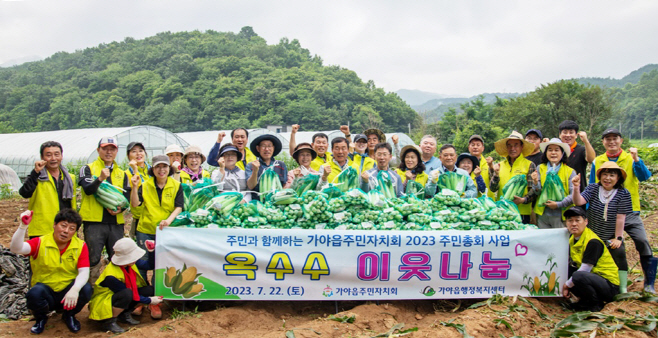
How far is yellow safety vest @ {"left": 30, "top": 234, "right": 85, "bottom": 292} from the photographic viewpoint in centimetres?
412

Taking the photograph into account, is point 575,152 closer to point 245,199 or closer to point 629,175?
point 629,175

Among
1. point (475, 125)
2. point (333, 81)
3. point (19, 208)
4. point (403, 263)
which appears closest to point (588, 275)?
point (403, 263)

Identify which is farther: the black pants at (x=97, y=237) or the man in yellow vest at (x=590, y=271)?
the black pants at (x=97, y=237)

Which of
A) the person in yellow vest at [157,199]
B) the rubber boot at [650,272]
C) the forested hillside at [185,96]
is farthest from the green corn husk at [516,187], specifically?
the forested hillside at [185,96]

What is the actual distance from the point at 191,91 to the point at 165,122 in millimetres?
7657

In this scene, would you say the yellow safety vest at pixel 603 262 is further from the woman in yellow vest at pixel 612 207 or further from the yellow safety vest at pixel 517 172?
the yellow safety vest at pixel 517 172

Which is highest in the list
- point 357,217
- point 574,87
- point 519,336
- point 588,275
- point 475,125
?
point 574,87

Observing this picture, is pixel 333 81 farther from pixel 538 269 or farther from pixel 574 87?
pixel 538 269

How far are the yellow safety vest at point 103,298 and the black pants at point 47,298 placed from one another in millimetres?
71

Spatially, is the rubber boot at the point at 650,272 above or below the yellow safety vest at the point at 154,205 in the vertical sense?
below

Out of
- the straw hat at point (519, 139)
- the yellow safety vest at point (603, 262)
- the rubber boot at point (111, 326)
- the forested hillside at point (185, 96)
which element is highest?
the forested hillside at point (185, 96)

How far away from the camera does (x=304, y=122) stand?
165ft

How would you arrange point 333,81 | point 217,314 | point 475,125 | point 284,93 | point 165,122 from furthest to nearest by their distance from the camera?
point 333,81, point 284,93, point 165,122, point 475,125, point 217,314

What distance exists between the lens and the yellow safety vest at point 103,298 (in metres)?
4.20
